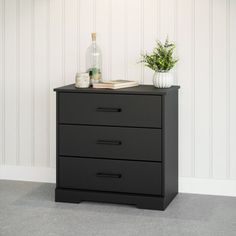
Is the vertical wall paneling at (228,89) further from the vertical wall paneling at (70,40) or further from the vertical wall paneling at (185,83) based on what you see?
the vertical wall paneling at (70,40)

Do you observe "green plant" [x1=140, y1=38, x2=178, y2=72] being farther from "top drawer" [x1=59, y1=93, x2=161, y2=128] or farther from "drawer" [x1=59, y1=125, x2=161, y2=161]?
"drawer" [x1=59, y1=125, x2=161, y2=161]

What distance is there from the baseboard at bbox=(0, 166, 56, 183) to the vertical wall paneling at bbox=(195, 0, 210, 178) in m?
1.02

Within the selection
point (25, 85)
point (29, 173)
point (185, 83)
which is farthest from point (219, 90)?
point (29, 173)

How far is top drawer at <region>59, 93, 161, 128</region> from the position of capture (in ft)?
12.9

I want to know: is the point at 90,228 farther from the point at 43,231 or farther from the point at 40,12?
the point at 40,12

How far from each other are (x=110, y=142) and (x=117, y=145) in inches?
1.8

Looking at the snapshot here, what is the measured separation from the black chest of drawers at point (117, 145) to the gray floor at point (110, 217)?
102mm

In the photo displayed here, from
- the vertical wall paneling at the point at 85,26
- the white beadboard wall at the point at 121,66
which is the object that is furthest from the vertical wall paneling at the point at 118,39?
the vertical wall paneling at the point at 85,26

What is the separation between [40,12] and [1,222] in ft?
5.02

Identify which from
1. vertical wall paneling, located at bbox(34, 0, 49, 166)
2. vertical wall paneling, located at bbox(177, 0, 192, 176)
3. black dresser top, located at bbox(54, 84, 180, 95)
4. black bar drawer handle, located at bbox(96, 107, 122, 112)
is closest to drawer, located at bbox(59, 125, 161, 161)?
black bar drawer handle, located at bbox(96, 107, 122, 112)

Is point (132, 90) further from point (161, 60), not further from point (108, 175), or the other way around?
point (108, 175)

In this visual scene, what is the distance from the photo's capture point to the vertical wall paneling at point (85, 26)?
4.42 metres

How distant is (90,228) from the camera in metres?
3.62

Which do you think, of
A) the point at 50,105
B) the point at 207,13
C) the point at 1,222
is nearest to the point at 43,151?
the point at 50,105
